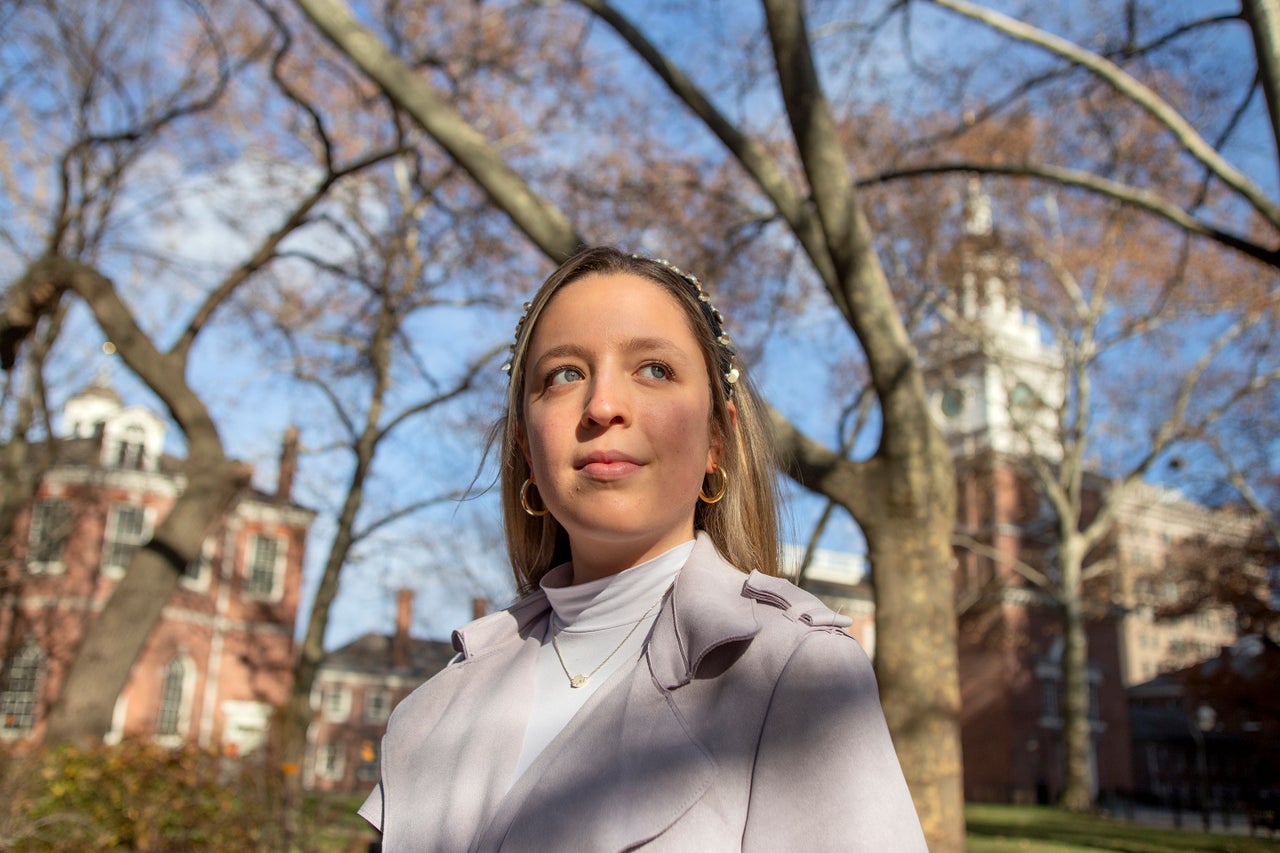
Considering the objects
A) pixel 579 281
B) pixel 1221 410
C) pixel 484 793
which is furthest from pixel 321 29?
pixel 1221 410

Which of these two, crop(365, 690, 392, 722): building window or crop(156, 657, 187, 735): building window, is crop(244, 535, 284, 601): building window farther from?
crop(365, 690, 392, 722): building window

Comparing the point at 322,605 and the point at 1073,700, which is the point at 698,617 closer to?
the point at 322,605

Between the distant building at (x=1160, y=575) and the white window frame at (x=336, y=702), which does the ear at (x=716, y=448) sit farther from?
the white window frame at (x=336, y=702)

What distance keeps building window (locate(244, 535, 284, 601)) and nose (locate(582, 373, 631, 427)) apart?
106 feet

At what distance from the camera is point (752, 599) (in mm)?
1270

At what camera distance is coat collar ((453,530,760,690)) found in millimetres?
1173

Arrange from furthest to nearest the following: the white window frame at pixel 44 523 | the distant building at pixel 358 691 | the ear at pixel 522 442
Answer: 1. the distant building at pixel 358 691
2. the white window frame at pixel 44 523
3. the ear at pixel 522 442

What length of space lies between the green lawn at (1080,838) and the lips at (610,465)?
1219cm

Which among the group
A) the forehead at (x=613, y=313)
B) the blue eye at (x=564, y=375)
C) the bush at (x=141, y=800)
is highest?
the forehead at (x=613, y=313)

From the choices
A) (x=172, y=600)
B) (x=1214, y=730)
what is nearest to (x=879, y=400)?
(x=172, y=600)

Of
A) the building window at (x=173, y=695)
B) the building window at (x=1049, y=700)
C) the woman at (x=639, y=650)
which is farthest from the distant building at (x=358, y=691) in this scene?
the woman at (x=639, y=650)

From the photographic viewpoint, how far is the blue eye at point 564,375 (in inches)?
56.5

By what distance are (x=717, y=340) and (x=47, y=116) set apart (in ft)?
56.9

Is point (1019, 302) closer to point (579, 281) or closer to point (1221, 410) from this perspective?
point (1221, 410)
